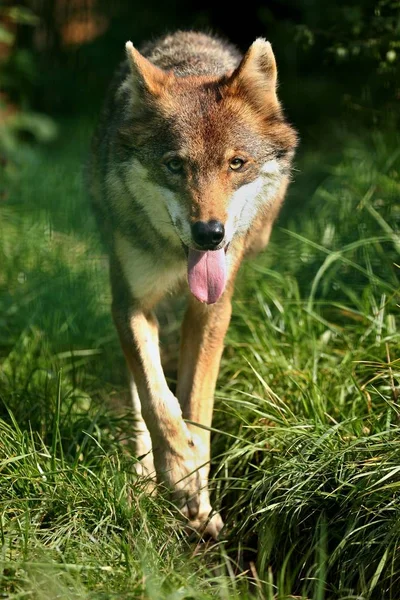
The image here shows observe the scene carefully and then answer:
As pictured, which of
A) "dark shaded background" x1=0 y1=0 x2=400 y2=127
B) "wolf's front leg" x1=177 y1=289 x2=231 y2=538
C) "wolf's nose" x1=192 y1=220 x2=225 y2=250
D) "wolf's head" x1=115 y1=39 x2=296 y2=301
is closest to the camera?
"wolf's nose" x1=192 y1=220 x2=225 y2=250

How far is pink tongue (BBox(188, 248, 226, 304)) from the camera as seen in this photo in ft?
14.8

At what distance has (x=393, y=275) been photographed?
5.69 m

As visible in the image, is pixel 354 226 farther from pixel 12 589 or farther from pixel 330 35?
pixel 12 589

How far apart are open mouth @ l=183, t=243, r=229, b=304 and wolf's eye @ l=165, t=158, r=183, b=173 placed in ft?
1.34

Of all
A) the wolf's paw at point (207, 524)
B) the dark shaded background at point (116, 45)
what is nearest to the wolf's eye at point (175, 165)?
the wolf's paw at point (207, 524)

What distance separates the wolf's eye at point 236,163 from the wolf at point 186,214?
1 centimetres

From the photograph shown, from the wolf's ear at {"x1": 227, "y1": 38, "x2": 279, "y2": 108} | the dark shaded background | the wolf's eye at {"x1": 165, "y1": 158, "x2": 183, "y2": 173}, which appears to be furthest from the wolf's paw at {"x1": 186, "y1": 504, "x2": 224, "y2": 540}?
the dark shaded background

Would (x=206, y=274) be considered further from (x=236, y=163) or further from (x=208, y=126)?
(x=208, y=126)

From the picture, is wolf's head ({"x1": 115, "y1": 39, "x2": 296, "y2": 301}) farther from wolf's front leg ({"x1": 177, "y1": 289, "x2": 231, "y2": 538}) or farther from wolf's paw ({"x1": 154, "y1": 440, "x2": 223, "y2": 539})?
wolf's paw ({"x1": 154, "y1": 440, "x2": 223, "y2": 539})

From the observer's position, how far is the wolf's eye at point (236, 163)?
4539 mm

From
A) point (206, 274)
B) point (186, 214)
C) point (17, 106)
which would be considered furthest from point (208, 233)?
point (17, 106)

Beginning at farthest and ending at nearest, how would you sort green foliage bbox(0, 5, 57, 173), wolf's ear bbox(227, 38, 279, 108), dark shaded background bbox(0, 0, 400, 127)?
dark shaded background bbox(0, 0, 400, 127)
green foliage bbox(0, 5, 57, 173)
wolf's ear bbox(227, 38, 279, 108)

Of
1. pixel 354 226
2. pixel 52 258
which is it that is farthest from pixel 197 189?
pixel 52 258

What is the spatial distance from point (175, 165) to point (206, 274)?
22.6 inches
